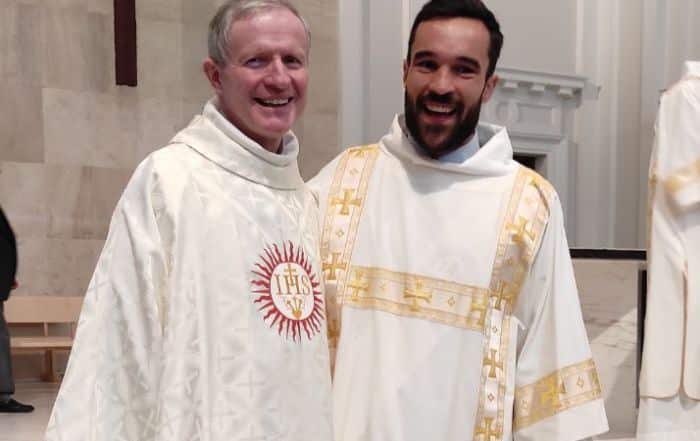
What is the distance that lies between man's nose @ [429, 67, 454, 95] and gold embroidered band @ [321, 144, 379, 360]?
1.13 feet

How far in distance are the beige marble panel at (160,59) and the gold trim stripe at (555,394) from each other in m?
5.82

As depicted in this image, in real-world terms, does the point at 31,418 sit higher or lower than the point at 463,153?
lower

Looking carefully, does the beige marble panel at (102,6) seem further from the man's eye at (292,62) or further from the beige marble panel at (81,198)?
the man's eye at (292,62)

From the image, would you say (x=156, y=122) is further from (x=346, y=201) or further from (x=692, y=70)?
(x=346, y=201)

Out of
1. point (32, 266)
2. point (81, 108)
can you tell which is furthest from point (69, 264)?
point (81, 108)

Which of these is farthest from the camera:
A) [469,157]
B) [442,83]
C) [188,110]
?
[188,110]

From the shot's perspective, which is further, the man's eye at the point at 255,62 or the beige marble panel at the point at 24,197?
the beige marble panel at the point at 24,197

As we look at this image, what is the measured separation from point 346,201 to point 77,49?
5631 mm

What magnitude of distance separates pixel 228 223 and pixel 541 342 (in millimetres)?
983

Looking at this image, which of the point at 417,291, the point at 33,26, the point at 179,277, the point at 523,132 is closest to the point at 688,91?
the point at 417,291

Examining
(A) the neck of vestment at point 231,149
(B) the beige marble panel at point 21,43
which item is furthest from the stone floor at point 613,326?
(B) the beige marble panel at point 21,43

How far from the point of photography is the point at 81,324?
1847mm

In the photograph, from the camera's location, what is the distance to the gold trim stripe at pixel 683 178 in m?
3.94

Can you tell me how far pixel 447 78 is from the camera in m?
2.30
